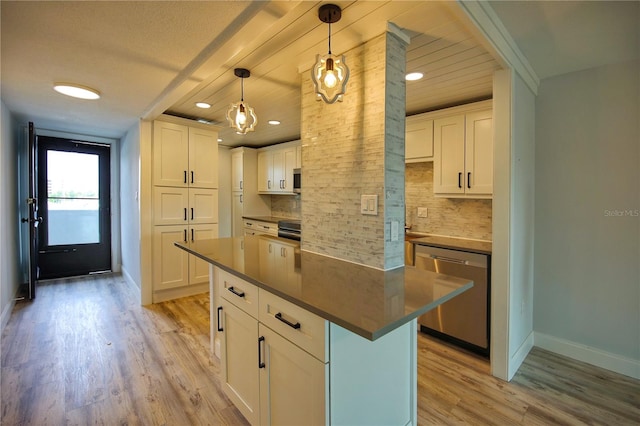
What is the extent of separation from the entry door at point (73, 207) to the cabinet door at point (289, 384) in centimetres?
485

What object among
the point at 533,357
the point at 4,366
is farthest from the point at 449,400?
the point at 4,366

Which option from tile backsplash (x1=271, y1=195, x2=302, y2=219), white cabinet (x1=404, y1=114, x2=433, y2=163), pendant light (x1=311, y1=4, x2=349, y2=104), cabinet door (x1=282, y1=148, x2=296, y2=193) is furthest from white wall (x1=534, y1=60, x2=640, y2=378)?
tile backsplash (x1=271, y1=195, x2=302, y2=219)

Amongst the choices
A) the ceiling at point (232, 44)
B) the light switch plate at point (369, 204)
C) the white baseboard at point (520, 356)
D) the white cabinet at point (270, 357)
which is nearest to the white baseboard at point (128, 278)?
the ceiling at point (232, 44)

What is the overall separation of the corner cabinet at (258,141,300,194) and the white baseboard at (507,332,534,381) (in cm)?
353

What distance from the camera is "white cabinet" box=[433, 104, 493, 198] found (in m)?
2.70

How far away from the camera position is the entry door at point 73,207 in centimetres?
452

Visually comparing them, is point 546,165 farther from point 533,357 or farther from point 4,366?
point 4,366

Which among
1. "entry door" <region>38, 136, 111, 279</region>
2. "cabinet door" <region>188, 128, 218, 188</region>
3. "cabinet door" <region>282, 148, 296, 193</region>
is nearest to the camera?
"cabinet door" <region>188, 128, 218, 188</region>

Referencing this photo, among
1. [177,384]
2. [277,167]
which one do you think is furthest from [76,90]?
[277,167]

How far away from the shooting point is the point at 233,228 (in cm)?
566

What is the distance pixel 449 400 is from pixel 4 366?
3.20 metres

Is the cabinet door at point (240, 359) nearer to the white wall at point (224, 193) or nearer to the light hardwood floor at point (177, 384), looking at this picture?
the light hardwood floor at point (177, 384)

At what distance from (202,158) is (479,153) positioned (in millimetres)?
3236

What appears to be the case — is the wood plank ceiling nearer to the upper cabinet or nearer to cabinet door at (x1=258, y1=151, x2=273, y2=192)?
the upper cabinet
